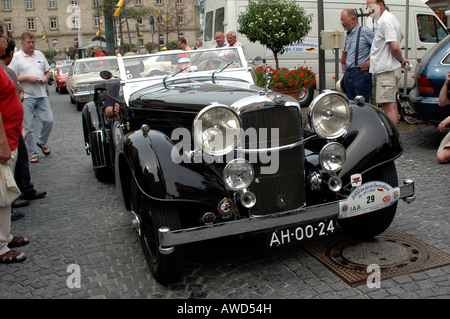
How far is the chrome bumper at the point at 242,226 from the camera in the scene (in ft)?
9.09

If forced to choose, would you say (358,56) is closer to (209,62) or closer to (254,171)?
(209,62)

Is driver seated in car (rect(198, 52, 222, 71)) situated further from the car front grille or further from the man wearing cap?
the man wearing cap

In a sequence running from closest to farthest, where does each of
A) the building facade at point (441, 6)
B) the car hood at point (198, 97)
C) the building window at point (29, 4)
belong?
1. the car hood at point (198, 97)
2. the building facade at point (441, 6)
3. the building window at point (29, 4)

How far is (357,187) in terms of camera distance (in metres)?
3.09

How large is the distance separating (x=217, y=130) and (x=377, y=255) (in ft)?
5.11

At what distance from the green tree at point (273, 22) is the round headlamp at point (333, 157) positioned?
291 inches

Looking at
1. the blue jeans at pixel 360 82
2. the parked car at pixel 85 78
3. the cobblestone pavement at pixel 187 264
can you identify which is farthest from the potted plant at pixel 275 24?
the cobblestone pavement at pixel 187 264

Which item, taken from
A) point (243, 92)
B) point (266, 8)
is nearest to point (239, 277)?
point (243, 92)

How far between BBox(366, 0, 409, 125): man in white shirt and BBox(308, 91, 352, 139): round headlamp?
337 centimetres

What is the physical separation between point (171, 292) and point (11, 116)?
83.1 inches

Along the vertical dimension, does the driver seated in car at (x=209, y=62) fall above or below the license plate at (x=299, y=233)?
above

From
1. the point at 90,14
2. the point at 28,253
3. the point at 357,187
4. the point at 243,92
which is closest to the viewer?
the point at 357,187

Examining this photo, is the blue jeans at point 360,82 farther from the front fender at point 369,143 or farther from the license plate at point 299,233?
the license plate at point 299,233
